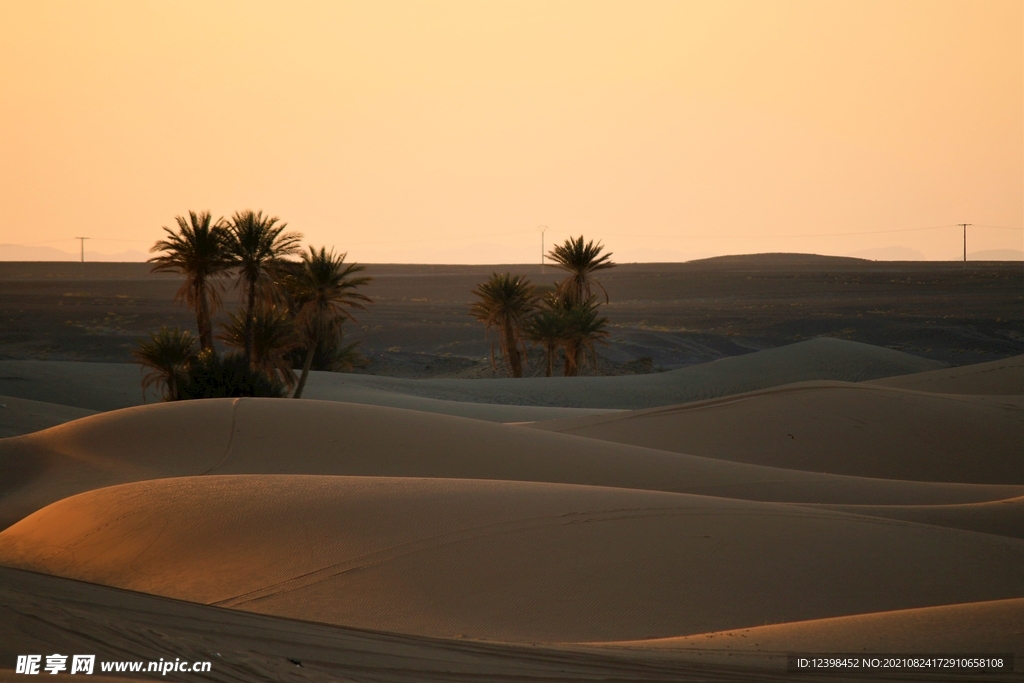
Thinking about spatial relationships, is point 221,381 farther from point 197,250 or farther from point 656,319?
point 656,319

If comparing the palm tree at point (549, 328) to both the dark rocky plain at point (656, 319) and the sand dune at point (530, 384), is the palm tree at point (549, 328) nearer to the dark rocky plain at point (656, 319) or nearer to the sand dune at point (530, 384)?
the sand dune at point (530, 384)

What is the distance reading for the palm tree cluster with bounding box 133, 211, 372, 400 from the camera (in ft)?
78.3

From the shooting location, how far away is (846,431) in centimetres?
1619

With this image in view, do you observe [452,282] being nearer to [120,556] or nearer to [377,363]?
[377,363]

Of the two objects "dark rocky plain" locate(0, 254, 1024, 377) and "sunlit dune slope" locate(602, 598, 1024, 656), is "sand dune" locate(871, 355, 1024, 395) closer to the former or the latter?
"sunlit dune slope" locate(602, 598, 1024, 656)

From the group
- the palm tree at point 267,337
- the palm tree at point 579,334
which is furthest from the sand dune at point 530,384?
the palm tree at point 267,337

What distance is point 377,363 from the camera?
175 feet

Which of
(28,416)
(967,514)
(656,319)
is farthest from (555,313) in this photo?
(656,319)

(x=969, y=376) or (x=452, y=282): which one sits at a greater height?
(x=452, y=282)

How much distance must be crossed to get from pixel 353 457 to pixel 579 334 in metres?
28.7

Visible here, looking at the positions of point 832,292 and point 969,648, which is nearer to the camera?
point 969,648

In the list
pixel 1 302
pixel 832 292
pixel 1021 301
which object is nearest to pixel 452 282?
pixel 832 292

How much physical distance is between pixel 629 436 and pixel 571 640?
11203 millimetres

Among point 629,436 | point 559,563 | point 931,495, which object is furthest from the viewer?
point 629,436
